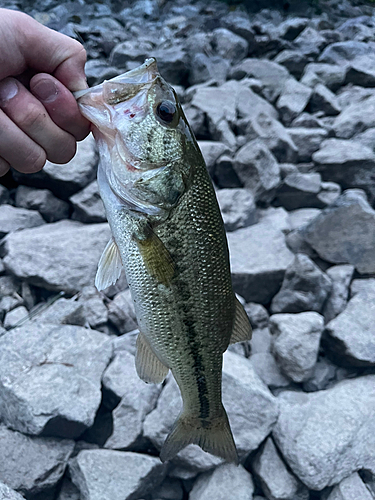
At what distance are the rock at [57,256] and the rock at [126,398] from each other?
0.72 m

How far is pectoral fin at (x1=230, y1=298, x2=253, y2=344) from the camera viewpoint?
1337 millimetres

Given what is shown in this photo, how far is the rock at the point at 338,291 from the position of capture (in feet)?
8.84

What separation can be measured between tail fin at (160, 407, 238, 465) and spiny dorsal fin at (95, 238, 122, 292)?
0.55 m

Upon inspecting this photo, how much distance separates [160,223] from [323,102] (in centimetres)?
501

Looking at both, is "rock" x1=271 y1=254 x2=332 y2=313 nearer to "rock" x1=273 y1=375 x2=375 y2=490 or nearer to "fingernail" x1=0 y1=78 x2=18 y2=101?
"rock" x1=273 y1=375 x2=375 y2=490

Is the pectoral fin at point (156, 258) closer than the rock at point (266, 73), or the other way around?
the pectoral fin at point (156, 258)

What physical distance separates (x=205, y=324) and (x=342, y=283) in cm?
183

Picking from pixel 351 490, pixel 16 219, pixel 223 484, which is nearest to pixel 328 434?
pixel 351 490

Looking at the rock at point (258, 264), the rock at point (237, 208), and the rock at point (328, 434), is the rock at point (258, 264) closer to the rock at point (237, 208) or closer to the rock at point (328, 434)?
the rock at point (237, 208)

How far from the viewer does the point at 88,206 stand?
10.9 feet

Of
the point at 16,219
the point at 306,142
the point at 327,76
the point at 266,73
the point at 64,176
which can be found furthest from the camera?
the point at 327,76

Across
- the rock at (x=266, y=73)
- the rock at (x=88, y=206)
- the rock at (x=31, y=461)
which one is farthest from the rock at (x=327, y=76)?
the rock at (x=31, y=461)

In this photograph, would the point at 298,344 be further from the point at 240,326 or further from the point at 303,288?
the point at 240,326

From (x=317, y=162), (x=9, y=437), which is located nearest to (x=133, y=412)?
(x=9, y=437)
